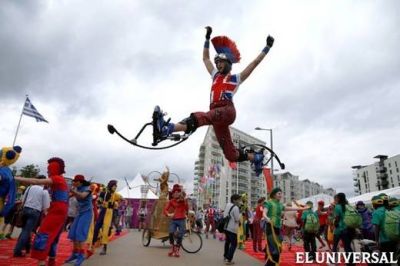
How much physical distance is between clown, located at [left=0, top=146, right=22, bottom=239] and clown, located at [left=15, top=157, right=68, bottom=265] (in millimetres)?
1360

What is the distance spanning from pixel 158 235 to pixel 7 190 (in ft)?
24.2

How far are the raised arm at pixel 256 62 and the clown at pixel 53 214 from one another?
365cm

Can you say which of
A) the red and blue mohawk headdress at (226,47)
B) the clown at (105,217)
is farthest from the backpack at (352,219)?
the clown at (105,217)

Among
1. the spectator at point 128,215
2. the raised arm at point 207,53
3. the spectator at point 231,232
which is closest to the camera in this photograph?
the raised arm at point 207,53

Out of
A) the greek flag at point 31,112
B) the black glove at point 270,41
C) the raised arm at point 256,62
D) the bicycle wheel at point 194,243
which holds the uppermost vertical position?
the greek flag at point 31,112

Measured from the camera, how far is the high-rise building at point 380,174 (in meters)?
94.0

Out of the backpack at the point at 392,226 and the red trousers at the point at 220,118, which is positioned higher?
the red trousers at the point at 220,118

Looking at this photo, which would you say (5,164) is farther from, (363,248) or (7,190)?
(363,248)

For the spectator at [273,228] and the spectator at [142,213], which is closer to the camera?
Result: the spectator at [273,228]

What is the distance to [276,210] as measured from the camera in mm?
7844

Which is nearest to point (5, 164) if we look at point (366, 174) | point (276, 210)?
point (276, 210)

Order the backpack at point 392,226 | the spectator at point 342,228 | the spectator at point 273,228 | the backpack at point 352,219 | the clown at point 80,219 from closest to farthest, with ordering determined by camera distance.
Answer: the backpack at point 392,226
the clown at point 80,219
the spectator at point 273,228
the backpack at point 352,219
the spectator at point 342,228

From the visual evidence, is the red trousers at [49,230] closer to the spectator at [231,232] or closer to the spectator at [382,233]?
the spectator at [231,232]

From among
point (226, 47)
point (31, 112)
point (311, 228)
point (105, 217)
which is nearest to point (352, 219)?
point (311, 228)
